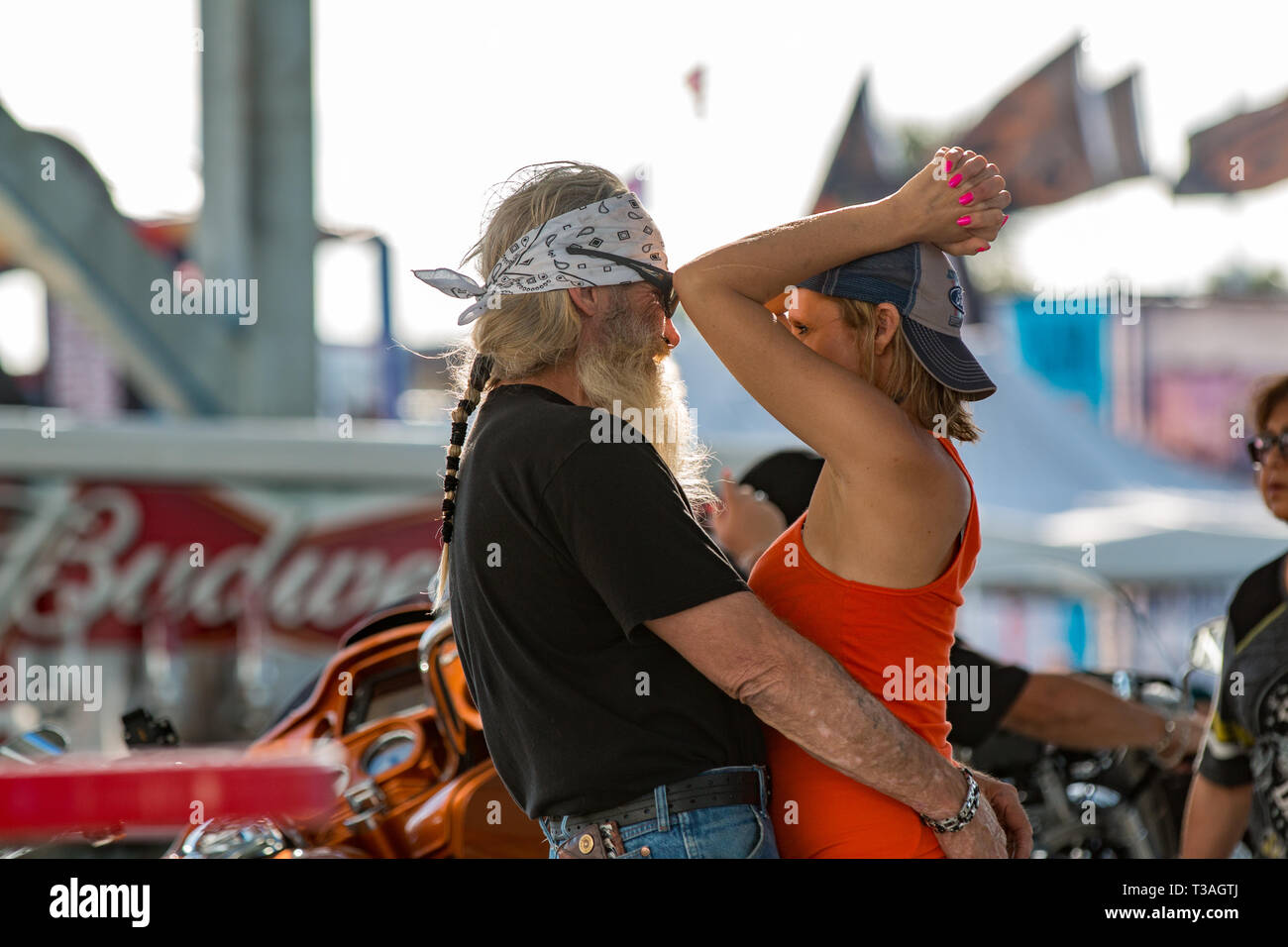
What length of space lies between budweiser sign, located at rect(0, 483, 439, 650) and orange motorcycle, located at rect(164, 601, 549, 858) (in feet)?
12.6

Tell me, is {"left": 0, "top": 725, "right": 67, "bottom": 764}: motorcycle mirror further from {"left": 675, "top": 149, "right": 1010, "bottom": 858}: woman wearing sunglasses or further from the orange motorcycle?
{"left": 675, "top": 149, "right": 1010, "bottom": 858}: woman wearing sunglasses

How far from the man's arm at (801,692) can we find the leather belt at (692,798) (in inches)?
3.9

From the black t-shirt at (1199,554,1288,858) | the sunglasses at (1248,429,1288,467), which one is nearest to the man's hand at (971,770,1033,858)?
the black t-shirt at (1199,554,1288,858)

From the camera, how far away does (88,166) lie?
930 cm

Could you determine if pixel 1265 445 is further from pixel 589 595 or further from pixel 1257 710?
pixel 589 595

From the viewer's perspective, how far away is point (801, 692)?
1.72 metres

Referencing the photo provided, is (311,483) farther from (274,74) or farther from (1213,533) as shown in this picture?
(1213,533)

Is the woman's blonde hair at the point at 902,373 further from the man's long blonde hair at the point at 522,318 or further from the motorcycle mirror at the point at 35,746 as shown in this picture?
the motorcycle mirror at the point at 35,746

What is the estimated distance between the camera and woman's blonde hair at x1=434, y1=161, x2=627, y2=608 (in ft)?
6.26

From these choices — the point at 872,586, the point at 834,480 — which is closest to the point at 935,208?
the point at 834,480

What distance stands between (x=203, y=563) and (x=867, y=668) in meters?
5.86

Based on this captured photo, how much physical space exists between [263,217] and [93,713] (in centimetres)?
345

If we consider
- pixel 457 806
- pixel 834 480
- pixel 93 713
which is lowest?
→ pixel 93 713
